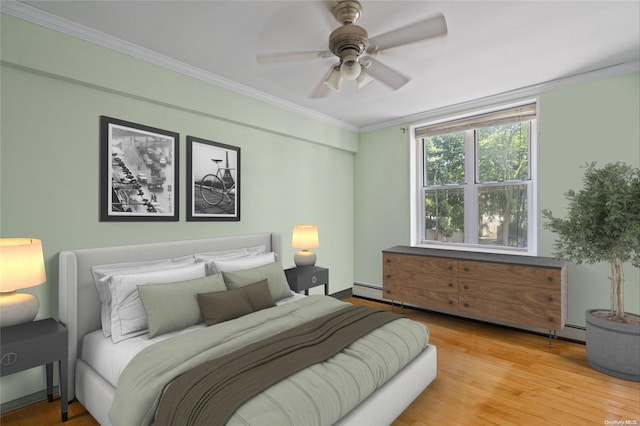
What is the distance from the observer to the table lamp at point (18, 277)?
1.85 m

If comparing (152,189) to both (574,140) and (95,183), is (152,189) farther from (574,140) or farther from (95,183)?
(574,140)

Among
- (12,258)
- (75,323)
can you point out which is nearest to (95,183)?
(12,258)

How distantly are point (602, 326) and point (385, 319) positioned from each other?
70.0 inches

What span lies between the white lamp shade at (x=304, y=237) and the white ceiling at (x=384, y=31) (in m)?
1.56

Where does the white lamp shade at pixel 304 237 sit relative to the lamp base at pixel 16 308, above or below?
above

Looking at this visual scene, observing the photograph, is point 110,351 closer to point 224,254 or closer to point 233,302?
point 233,302

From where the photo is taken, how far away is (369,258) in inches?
192

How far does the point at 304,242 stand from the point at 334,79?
79.7 inches

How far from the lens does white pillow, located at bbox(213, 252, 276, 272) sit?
9.30ft

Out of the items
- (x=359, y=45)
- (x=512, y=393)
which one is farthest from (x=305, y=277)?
(x=359, y=45)

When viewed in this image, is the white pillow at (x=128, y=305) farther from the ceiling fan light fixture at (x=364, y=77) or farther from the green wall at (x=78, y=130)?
the ceiling fan light fixture at (x=364, y=77)

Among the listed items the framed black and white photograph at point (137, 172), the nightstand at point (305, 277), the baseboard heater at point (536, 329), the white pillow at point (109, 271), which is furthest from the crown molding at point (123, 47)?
the baseboard heater at point (536, 329)

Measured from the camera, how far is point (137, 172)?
2.73 metres

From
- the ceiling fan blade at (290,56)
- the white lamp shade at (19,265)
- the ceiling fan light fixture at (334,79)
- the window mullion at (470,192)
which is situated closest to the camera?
the white lamp shade at (19,265)
